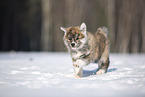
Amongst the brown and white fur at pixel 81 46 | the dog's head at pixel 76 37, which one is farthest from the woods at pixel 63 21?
the dog's head at pixel 76 37

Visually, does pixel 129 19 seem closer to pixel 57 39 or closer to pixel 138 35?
pixel 138 35

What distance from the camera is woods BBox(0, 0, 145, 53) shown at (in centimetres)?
1304

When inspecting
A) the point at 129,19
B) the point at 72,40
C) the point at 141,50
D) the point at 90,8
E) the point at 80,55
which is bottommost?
the point at 141,50

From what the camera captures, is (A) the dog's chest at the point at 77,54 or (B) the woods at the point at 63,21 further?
(B) the woods at the point at 63,21

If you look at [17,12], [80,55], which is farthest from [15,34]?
[80,55]

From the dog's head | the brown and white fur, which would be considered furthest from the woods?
the dog's head

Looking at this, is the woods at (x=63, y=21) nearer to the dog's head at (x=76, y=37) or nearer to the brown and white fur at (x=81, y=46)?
the brown and white fur at (x=81, y=46)

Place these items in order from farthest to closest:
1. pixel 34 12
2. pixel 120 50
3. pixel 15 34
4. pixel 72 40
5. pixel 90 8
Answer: pixel 15 34 → pixel 34 12 → pixel 90 8 → pixel 120 50 → pixel 72 40

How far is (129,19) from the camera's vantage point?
12773 millimetres

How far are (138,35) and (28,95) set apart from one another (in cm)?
1281

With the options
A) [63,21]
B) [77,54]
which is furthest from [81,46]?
[63,21]

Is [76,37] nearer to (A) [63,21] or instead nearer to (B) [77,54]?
(B) [77,54]

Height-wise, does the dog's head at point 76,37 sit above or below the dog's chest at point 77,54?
above

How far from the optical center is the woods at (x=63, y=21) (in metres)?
13.0
